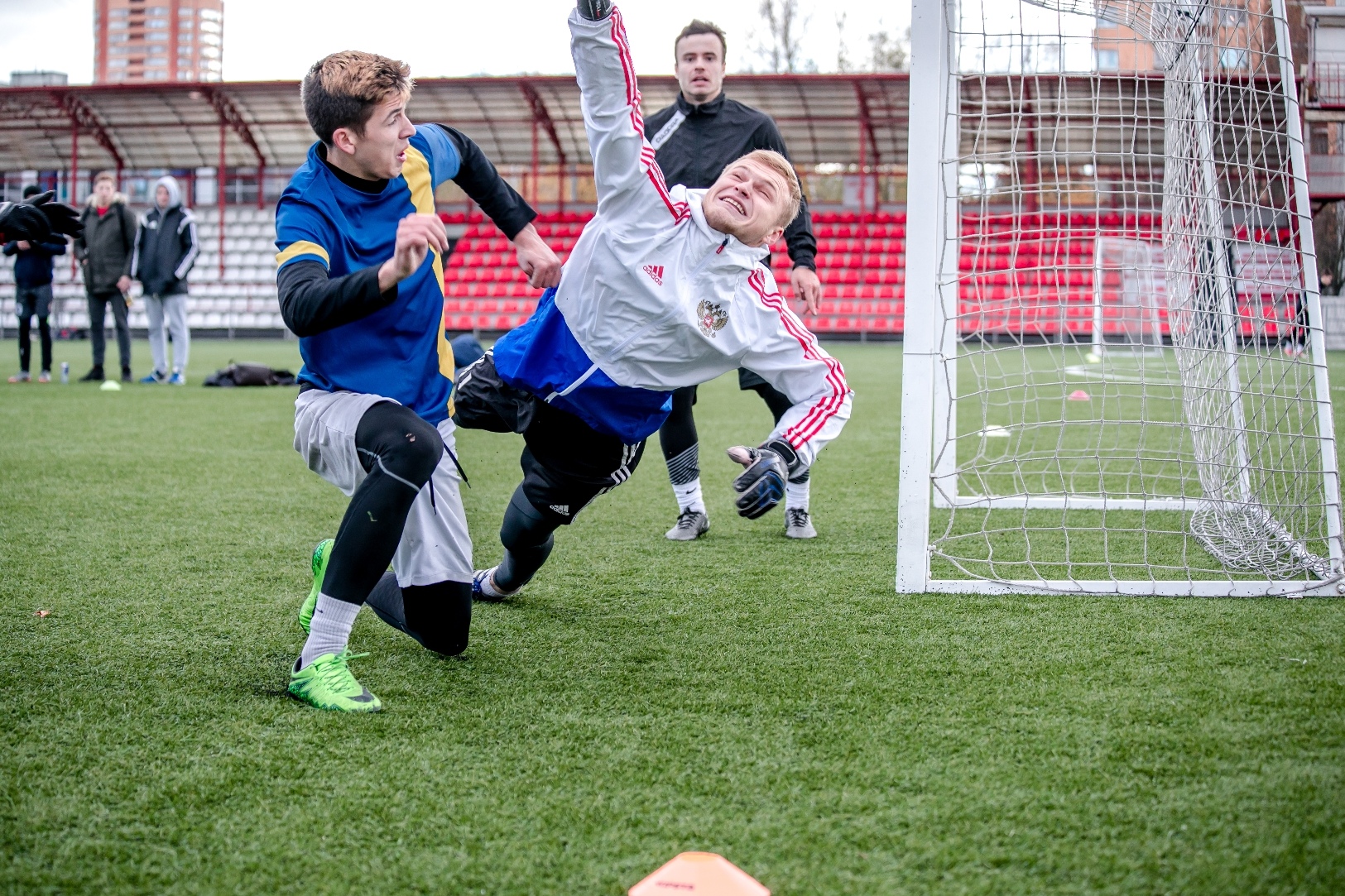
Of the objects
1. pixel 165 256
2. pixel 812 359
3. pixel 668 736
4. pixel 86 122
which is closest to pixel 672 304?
pixel 812 359

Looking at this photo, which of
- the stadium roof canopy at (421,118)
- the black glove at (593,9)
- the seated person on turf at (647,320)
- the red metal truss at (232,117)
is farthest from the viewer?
the red metal truss at (232,117)

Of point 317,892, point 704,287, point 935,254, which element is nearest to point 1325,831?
point 317,892

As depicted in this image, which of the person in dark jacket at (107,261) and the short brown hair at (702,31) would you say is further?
the person in dark jacket at (107,261)

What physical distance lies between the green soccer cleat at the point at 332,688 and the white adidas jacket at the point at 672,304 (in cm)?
104

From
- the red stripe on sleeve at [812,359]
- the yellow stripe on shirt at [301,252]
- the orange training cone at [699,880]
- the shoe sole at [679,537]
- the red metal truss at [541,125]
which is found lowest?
the orange training cone at [699,880]

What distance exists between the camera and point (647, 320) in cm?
292

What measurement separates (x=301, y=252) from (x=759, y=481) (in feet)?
3.90

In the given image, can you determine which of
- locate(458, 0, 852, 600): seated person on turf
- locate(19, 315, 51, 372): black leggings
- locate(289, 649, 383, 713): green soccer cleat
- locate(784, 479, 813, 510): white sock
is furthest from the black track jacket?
locate(19, 315, 51, 372): black leggings

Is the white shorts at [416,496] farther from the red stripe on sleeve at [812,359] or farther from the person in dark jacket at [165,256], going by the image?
the person in dark jacket at [165,256]

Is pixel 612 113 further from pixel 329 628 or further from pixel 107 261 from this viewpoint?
pixel 107 261

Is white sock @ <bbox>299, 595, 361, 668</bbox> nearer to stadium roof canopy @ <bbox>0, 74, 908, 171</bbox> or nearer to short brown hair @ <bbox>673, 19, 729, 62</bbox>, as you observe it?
short brown hair @ <bbox>673, 19, 729, 62</bbox>

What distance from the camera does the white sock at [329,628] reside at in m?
2.63

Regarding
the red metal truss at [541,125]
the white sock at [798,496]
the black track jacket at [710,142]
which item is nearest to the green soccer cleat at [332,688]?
the white sock at [798,496]

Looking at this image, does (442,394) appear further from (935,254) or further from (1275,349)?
(1275,349)
